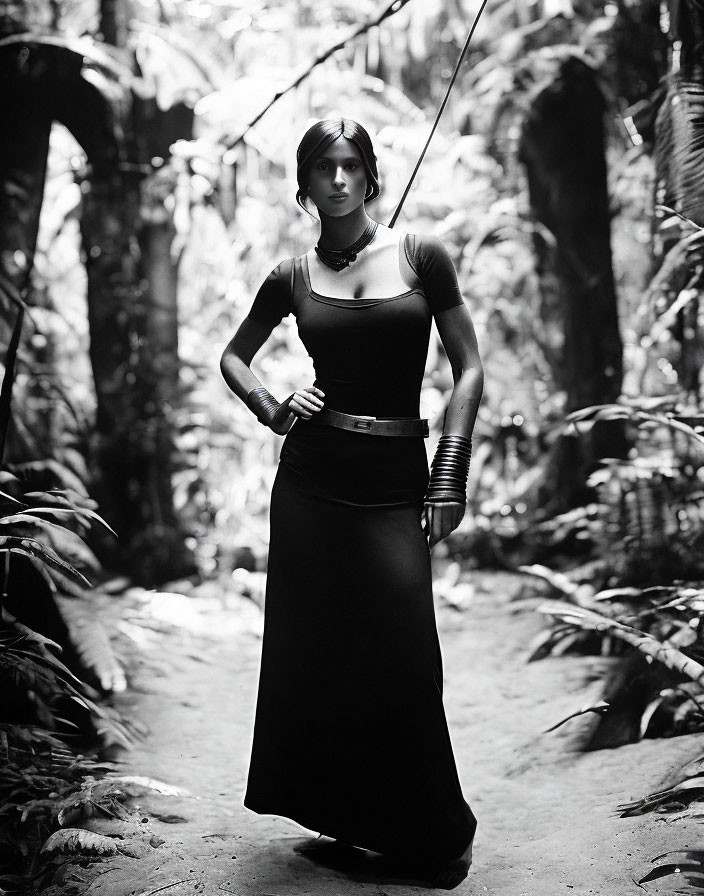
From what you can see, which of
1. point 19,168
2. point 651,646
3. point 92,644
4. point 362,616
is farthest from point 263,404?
point 19,168

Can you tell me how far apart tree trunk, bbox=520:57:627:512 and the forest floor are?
4.48 ft

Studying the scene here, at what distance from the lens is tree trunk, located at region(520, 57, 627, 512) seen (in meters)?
5.86

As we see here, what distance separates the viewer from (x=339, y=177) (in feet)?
8.23

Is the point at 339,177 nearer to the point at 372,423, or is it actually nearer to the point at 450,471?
the point at 372,423

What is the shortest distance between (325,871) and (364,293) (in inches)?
64.1

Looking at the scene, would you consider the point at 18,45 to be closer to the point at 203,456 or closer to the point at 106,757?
the point at 203,456

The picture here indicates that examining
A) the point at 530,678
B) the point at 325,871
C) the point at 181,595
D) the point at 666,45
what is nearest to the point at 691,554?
the point at 530,678

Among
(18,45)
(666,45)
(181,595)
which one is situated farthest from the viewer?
(181,595)

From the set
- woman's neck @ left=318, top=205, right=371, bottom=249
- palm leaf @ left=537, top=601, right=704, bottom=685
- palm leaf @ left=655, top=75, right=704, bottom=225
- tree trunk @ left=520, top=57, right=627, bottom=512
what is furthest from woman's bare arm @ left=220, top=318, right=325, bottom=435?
tree trunk @ left=520, top=57, right=627, bottom=512

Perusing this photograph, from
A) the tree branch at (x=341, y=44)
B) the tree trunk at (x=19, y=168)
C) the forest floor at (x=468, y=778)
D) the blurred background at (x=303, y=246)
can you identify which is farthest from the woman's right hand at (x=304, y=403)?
the tree branch at (x=341, y=44)

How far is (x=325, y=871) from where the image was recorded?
2605 millimetres

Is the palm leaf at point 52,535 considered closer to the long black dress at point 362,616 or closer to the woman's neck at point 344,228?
the long black dress at point 362,616

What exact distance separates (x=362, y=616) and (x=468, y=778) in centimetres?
137

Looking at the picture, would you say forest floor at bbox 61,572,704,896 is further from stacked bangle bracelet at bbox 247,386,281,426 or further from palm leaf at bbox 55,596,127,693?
stacked bangle bracelet at bbox 247,386,281,426
